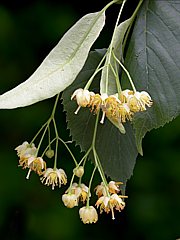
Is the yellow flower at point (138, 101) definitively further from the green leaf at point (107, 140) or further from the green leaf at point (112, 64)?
the green leaf at point (107, 140)

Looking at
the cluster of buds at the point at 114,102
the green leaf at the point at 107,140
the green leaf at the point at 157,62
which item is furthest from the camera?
the green leaf at the point at 107,140

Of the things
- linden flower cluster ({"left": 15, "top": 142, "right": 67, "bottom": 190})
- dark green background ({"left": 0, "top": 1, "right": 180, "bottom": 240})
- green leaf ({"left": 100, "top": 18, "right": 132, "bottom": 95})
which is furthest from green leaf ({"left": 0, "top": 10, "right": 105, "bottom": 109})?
dark green background ({"left": 0, "top": 1, "right": 180, "bottom": 240})

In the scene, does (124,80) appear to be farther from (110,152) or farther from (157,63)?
(110,152)

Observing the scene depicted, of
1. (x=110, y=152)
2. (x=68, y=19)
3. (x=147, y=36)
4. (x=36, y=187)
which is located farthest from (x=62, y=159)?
(x=147, y=36)

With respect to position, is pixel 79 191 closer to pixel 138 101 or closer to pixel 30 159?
pixel 30 159

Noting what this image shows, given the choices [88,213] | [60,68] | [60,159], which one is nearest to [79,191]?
[88,213]

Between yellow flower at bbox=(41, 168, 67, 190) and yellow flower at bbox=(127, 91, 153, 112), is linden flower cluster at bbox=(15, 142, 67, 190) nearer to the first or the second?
yellow flower at bbox=(41, 168, 67, 190)

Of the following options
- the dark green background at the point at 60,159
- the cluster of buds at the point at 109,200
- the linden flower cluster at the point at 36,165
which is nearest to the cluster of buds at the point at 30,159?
the linden flower cluster at the point at 36,165
